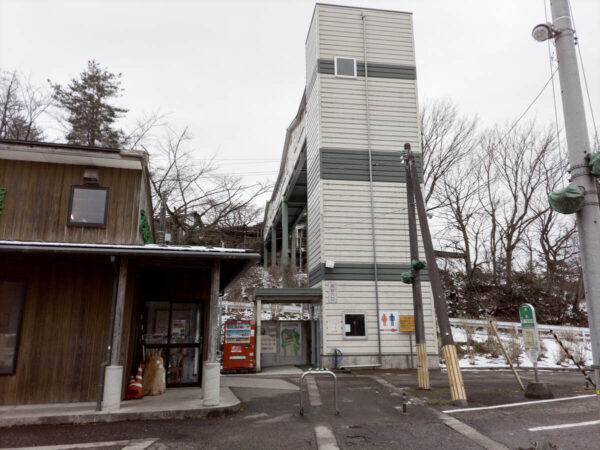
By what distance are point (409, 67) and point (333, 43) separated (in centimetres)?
353

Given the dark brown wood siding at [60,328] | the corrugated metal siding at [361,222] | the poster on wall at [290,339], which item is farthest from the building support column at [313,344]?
the dark brown wood siding at [60,328]

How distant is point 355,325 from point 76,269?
991 centimetres

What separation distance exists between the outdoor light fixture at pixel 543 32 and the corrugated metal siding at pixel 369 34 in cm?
1458

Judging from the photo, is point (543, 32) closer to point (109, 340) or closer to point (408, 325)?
point (109, 340)

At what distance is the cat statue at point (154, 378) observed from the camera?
9602 mm

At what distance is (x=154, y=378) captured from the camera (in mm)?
9672

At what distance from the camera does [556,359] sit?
55.1 ft

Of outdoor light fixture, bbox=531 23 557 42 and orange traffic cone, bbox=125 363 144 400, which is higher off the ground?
outdoor light fixture, bbox=531 23 557 42

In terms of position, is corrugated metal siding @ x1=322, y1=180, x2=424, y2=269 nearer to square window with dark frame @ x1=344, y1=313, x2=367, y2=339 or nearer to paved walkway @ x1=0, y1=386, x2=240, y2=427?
square window with dark frame @ x1=344, y1=313, x2=367, y2=339

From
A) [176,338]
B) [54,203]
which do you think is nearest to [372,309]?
[176,338]

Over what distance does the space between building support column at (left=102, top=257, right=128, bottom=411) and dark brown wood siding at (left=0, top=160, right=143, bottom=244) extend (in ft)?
4.82

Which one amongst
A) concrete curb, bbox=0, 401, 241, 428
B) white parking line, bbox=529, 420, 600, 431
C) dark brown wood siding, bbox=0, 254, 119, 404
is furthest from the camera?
dark brown wood siding, bbox=0, 254, 119, 404

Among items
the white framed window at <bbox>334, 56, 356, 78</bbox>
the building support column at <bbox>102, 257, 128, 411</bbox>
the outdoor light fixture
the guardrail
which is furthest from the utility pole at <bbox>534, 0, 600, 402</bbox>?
the guardrail

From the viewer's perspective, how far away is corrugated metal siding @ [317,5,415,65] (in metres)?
18.2
